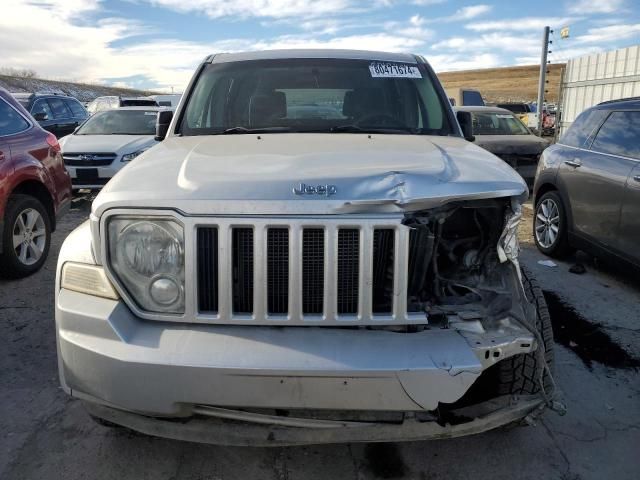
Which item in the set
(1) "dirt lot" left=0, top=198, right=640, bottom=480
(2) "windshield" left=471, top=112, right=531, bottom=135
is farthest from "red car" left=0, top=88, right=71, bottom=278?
(2) "windshield" left=471, top=112, right=531, bottom=135

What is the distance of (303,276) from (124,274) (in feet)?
2.43

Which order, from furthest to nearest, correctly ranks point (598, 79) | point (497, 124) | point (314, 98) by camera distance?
point (598, 79)
point (497, 124)
point (314, 98)

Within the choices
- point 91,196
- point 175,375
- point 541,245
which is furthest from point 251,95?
point 91,196

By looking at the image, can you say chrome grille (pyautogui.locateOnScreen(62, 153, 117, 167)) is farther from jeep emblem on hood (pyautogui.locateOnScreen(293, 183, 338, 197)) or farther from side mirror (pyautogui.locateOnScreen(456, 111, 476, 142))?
jeep emblem on hood (pyautogui.locateOnScreen(293, 183, 338, 197))

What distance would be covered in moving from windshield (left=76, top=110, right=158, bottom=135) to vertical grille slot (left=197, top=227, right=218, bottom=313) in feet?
27.5

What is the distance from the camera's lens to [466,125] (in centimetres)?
401

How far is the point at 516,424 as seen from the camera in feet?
8.38

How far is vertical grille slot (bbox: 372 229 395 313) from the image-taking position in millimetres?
2225

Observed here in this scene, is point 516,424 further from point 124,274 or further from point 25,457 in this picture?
point 25,457

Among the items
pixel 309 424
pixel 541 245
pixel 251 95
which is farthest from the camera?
pixel 541 245

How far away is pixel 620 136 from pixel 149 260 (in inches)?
177

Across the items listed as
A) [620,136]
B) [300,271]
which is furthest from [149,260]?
[620,136]

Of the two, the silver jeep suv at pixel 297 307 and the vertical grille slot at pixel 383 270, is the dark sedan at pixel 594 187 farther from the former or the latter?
the vertical grille slot at pixel 383 270

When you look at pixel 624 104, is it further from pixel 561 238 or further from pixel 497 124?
pixel 497 124
